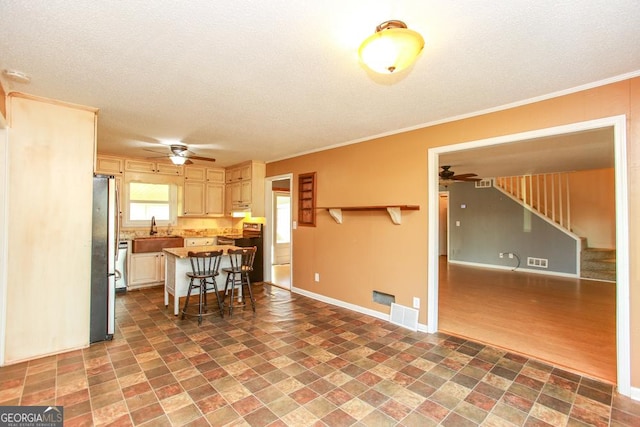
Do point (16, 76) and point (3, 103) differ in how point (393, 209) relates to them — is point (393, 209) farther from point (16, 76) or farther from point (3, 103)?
point (3, 103)

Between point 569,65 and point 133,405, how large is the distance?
153 inches

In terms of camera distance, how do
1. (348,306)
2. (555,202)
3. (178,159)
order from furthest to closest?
(555,202) → (178,159) → (348,306)

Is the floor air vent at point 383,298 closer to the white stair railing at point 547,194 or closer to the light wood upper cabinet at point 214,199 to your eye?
the light wood upper cabinet at point 214,199

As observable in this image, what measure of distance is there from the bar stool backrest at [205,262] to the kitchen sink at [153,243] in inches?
73.3

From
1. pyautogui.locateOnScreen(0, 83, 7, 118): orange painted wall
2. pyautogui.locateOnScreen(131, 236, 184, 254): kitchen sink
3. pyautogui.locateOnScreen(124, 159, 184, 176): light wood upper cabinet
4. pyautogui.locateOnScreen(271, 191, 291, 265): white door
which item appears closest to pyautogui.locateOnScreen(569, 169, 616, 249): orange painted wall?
pyautogui.locateOnScreen(271, 191, 291, 265): white door

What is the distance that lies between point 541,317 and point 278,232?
594 cm

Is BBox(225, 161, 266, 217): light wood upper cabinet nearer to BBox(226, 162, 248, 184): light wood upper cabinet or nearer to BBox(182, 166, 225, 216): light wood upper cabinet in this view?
BBox(226, 162, 248, 184): light wood upper cabinet

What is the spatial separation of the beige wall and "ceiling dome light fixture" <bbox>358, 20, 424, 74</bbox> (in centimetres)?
181

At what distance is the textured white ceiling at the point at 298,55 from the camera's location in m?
1.60

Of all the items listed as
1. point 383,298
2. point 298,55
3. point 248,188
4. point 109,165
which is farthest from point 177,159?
point 383,298

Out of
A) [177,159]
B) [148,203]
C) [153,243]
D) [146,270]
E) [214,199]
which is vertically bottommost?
[146,270]

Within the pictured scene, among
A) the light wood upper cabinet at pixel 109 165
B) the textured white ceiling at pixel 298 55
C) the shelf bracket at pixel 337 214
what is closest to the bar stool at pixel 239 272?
the shelf bracket at pixel 337 214

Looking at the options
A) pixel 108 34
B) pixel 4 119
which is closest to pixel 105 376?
pixel 4 119

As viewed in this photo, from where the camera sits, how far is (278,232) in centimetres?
822
